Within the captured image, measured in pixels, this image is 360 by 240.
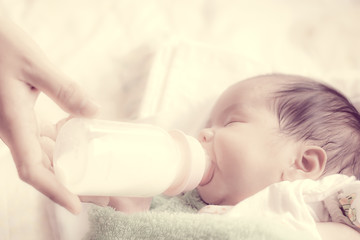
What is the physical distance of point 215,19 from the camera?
1522mm

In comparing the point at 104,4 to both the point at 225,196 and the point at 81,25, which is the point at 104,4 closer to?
the point at 81,25

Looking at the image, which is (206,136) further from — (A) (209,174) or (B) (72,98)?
(B) (72,98)

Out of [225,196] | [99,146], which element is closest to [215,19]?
[225,196]

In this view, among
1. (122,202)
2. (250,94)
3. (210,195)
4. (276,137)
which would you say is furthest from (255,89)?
(122,202)

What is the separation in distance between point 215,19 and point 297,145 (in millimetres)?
709

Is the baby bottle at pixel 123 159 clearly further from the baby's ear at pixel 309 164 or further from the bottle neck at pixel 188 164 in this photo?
the baby's ear at pixel 309 164

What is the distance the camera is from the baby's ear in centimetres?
91

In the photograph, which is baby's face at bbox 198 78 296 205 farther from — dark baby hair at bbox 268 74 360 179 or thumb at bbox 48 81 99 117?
thumb at bbox 48 81 99 117

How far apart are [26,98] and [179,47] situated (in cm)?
76

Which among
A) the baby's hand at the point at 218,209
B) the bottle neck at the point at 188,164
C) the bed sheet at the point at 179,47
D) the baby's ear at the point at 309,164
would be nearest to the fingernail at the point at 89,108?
the bottle neck at the point at 188,164

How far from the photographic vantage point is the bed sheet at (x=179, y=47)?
128 centimetres

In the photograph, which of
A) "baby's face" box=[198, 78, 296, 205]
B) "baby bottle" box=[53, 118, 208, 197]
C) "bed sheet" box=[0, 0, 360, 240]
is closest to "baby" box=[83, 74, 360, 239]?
"baby's face" box=[198, 78, 296, 205]

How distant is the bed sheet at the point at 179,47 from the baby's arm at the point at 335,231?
427mm

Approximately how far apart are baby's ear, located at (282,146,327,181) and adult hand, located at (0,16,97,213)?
1.47 ft
